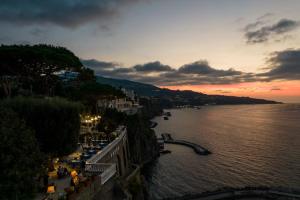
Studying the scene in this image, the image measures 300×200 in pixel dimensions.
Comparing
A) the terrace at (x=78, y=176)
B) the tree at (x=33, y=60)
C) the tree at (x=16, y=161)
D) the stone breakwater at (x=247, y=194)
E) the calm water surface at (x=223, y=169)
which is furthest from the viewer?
the calm water surface at (x=223, y=169)

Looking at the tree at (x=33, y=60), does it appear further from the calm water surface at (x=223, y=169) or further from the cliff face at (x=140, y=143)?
the cliff face at (x=140, y=143)

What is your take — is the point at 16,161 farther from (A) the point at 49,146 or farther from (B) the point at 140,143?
(B) the point at 140,143

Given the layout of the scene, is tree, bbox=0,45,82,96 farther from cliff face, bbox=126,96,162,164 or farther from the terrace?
cliff face, bbox=126,96,162,164

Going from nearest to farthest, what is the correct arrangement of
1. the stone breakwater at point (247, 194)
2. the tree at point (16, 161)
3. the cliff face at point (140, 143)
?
the tree at point (16, 161)
the stone breakwater at point (247, 194)
the cliff face at point (140, 143)

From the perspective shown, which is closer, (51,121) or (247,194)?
(51,121)

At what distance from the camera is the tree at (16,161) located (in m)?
12.9

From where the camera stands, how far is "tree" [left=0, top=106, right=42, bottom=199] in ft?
42.5

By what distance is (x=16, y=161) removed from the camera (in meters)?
13.6

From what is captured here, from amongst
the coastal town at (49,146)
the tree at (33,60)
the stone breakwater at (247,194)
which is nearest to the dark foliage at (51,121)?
the coastal town at (49,146)

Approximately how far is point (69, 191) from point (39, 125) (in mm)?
7283

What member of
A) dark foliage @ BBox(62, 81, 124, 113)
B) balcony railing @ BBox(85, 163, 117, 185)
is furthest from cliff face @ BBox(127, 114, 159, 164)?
balcony railing @ BBox(85, 163, 117, 185)

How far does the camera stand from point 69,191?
1706 centimetres

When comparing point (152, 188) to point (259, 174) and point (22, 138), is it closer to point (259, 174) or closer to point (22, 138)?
point (259, 174)

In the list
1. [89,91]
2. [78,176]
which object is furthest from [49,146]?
[89,91]
